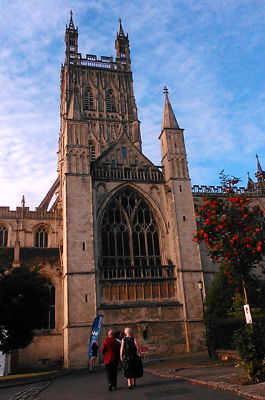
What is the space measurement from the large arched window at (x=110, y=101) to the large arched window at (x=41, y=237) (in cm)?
1832

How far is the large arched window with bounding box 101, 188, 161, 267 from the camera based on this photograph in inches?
1060

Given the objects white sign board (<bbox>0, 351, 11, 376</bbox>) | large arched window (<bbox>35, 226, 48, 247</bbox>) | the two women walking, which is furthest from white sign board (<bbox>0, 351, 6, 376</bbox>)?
the two women walking

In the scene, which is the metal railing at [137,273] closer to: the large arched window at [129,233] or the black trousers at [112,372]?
the large arched window at [129,233]

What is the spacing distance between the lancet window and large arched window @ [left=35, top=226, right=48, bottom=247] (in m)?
17.0

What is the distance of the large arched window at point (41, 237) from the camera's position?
1401 inches

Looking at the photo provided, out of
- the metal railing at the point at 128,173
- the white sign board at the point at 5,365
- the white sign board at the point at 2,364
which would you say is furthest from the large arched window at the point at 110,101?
the white sign board at the point at 5,365

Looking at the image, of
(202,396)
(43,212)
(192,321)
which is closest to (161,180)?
(192,321)

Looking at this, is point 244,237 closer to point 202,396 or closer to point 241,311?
point 202,396

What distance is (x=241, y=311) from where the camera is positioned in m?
20.9

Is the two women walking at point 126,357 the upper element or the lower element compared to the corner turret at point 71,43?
lower

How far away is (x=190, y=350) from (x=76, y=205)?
11790 mm

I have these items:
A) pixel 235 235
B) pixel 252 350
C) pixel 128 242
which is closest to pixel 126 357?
pixel 252 350

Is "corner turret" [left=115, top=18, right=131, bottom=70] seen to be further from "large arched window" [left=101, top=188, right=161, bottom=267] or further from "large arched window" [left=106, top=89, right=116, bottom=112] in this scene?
"large arched window" [left=101, top=188, right=161, bottom=267]

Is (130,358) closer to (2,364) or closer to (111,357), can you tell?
(111,357)
